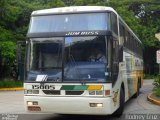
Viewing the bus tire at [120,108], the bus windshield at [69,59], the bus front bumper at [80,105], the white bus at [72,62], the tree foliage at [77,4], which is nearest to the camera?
the bus front bumper at [80,105]

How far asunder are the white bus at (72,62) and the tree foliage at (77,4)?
56.6 ft

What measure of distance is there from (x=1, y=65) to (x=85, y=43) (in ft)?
70.9

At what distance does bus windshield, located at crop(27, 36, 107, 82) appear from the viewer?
444 inches

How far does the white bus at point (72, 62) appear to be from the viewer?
11.1 metres

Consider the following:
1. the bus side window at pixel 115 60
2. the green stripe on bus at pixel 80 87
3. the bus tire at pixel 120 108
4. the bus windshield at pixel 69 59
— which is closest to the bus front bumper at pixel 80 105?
the green stripe on bus at pixel 80 87

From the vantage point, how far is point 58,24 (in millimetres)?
12000

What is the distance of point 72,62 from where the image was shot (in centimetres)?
1140

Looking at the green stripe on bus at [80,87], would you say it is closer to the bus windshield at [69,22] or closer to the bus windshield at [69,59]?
the bus windshield at [69,59]

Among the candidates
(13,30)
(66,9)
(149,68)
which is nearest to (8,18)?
(13,30)

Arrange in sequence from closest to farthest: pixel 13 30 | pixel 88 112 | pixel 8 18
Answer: pixel 88 112 < pixel 8 18 < pixel 13 30

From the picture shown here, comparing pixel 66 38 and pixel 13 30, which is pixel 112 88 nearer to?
pixel 66 38

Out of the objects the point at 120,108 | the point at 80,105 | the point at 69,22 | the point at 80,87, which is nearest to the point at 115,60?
the point at 80,87

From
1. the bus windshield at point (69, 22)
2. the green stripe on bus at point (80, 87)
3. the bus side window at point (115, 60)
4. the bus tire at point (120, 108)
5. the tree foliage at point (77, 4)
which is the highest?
the tree foliage at point (77, 4)

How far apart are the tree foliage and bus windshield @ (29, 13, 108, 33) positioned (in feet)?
55.7
